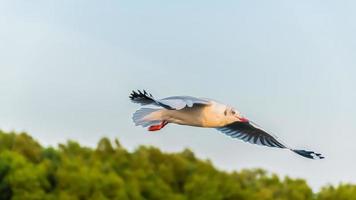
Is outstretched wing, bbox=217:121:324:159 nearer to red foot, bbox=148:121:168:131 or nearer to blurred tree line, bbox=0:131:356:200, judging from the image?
red foot, bbox=148:121:168:131

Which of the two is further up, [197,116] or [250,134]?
[250,134]

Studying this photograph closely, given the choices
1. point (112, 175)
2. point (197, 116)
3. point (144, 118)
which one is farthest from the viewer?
point (144, 118)

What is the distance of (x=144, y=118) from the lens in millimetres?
15219

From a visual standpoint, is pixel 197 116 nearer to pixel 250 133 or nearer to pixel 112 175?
pixel 250 133

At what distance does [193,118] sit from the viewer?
593 inches

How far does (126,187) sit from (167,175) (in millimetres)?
557

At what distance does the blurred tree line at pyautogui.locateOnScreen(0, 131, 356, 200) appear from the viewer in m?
10.9

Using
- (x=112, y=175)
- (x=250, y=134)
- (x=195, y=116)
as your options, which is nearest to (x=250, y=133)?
(x=250, y=134)

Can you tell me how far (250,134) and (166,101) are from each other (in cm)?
271

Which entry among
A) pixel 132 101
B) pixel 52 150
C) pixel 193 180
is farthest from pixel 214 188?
pixel 132 101

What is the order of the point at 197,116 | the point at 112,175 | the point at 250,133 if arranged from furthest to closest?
1. the point at 250,133
2. the point at 197,116
3. the point at 112,175

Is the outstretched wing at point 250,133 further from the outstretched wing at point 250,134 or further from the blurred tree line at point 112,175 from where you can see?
the blurred tree line at point 112,175

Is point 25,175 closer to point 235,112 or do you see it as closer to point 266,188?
point 266,188

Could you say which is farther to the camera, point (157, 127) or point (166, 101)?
point (157, 127)
